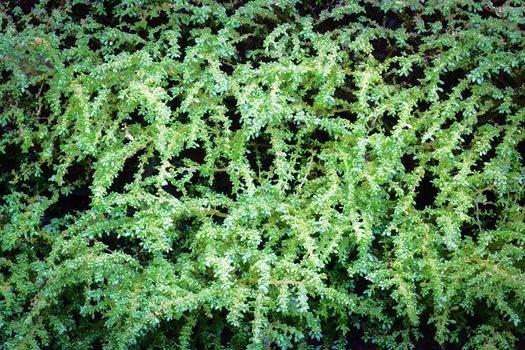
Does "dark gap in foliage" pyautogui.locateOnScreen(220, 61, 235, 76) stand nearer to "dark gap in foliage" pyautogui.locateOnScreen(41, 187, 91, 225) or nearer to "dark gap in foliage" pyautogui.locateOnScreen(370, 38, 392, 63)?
"dark gap in foliage" pyautogui.locateOnScreen(370, 38, 392, 63)

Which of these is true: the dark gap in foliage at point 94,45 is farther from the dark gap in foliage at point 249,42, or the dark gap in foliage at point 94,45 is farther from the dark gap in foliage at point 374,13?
the dark gap in foliage at point 374,13

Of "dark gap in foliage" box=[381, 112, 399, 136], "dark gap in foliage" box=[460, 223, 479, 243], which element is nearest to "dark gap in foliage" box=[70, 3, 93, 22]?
"dark gap in foliage" box=[381, 112, 399, 136]

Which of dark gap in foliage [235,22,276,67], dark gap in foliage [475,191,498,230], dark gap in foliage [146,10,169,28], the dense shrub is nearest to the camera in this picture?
the dense shrub

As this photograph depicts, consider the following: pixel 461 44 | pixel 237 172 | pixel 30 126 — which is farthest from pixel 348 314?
pixel 30 126

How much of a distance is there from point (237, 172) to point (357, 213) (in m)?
0.53

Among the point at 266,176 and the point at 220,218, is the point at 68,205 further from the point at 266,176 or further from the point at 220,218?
the point at 266,176

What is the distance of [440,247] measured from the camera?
2.14 metres

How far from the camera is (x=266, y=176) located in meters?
2.40

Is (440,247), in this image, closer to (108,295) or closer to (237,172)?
(237,172)

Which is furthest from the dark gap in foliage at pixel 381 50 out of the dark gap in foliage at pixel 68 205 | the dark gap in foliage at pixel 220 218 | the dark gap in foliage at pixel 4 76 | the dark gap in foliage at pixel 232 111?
the dark gap in foliage at pixel 4 76

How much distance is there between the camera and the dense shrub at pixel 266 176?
204 cm

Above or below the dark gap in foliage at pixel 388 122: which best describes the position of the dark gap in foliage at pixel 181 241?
below

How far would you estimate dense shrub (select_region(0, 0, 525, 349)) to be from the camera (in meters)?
2.04

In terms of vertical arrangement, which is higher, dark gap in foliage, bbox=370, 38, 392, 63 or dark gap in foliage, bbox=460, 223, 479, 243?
dark gap in foliage, bbox=370, 38, 392, 63
